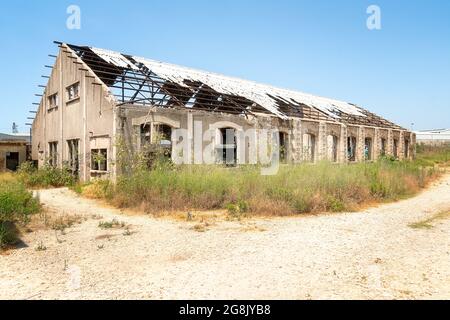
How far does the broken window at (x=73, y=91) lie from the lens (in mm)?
14741

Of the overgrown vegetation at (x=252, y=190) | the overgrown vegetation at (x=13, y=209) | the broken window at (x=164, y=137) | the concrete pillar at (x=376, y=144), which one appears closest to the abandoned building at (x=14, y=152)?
the overgrown vegetation at (x=252, y=190)

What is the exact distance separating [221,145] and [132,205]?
6.09 metres

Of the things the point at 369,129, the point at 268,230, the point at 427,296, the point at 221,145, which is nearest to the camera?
the point at 427,296

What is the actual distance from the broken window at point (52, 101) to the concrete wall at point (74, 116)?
0.51 ft

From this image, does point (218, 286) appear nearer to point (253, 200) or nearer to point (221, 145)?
point (253, 200)

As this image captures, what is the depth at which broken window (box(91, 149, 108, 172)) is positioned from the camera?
12.5 meters

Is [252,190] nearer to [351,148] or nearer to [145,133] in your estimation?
[145,133]

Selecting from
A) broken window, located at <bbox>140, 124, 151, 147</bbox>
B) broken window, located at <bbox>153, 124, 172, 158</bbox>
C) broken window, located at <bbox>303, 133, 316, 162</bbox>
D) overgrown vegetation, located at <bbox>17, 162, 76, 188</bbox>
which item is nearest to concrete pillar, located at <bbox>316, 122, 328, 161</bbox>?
broken window, located at <bbox>303, 133, 316, 162</bbox>

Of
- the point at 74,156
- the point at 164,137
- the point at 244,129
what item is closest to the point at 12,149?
the point at 74,156

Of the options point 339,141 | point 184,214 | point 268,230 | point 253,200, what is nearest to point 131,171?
point 184,214

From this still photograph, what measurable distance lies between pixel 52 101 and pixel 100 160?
7.39m

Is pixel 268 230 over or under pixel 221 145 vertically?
under

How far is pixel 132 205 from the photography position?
9.42 meters

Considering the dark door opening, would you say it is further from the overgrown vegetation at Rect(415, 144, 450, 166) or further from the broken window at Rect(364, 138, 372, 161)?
the overgrown vegetation at Rect(415, 144, 450, 166)
